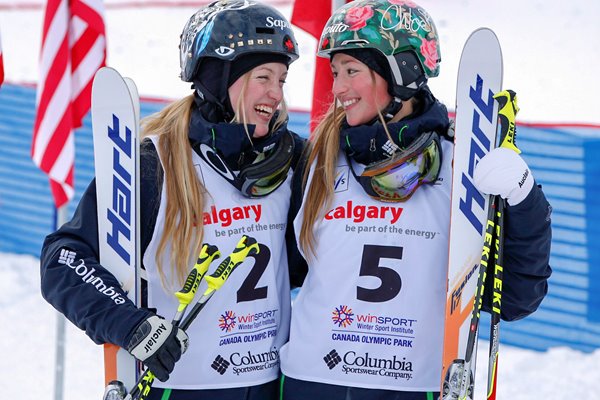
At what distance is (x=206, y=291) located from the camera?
291cm

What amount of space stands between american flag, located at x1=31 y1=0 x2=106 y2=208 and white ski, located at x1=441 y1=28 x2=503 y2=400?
113 inches

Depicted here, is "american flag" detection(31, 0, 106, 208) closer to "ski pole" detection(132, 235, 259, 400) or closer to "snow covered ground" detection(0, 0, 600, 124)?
"ski pole" detection(132, 235, 259, 400)

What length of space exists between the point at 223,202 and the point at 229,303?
375mm

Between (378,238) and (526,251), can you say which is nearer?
(526,251)

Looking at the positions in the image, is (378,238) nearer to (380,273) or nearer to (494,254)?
(380,273)

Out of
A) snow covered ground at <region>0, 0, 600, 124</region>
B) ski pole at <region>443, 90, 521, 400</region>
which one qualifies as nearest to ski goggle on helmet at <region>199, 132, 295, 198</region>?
ski pole at <region>443, 90, 521, 400</region>

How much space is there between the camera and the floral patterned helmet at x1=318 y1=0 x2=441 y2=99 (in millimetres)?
3074

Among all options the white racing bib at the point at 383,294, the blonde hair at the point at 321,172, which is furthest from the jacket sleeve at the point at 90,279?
the white racing bib at the point at 383,294

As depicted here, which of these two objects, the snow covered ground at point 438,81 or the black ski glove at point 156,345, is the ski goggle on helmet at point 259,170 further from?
the black ski glove at point 156,345

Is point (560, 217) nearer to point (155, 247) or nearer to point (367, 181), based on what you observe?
point (367, 181)

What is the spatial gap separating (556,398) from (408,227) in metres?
3.11

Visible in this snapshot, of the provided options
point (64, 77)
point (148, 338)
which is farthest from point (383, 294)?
point (64, 77)

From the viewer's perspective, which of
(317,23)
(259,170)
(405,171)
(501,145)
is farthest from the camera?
(317,23)

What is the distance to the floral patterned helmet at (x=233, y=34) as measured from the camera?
122 inches
